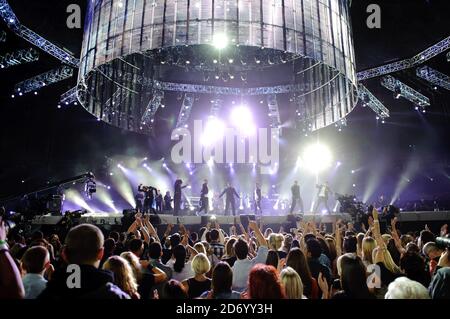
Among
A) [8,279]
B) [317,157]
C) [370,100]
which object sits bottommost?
[8,279]

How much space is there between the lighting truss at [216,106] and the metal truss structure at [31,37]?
9203mm

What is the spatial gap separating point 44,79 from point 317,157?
68.5ft

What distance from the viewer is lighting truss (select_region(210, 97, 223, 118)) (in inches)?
898

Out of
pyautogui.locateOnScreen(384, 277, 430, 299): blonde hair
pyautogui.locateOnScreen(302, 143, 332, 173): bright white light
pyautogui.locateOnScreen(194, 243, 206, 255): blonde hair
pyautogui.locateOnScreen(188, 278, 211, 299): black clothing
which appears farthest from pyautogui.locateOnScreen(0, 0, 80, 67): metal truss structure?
pyautogui.locateOnScreen(302, 143, 332, 173): bright white light

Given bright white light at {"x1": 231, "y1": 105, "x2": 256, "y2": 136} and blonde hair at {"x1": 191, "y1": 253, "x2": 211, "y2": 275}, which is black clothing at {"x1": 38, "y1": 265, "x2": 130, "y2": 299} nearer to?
blonde hair at {"x1": 191, "y1": 253, "x2": 211, "y2": 275}

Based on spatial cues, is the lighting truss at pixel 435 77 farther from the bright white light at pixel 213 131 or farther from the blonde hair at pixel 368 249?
the blonde hair at pixel 368 249

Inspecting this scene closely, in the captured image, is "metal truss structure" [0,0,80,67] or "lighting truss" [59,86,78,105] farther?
"lighting truss" [59,86,78,105]

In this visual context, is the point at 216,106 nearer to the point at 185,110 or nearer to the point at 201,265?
the point at 185,110

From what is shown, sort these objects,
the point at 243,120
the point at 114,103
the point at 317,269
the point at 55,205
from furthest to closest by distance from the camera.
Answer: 1. the point at 243,120
2. the point at 55,205
3. the point at 114,103
4. the point at 317,269

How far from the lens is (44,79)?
18.4m

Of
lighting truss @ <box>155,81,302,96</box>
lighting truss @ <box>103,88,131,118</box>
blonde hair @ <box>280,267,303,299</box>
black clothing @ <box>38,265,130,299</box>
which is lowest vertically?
blonde hair @ <box>280,267,303,299</box>

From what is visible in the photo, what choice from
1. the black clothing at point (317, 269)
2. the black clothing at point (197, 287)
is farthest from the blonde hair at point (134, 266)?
the black clothing at point (317, 269)

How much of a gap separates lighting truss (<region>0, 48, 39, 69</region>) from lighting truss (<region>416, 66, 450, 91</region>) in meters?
19.6

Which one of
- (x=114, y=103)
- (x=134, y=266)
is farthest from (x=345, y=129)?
(x=134, y=266)
